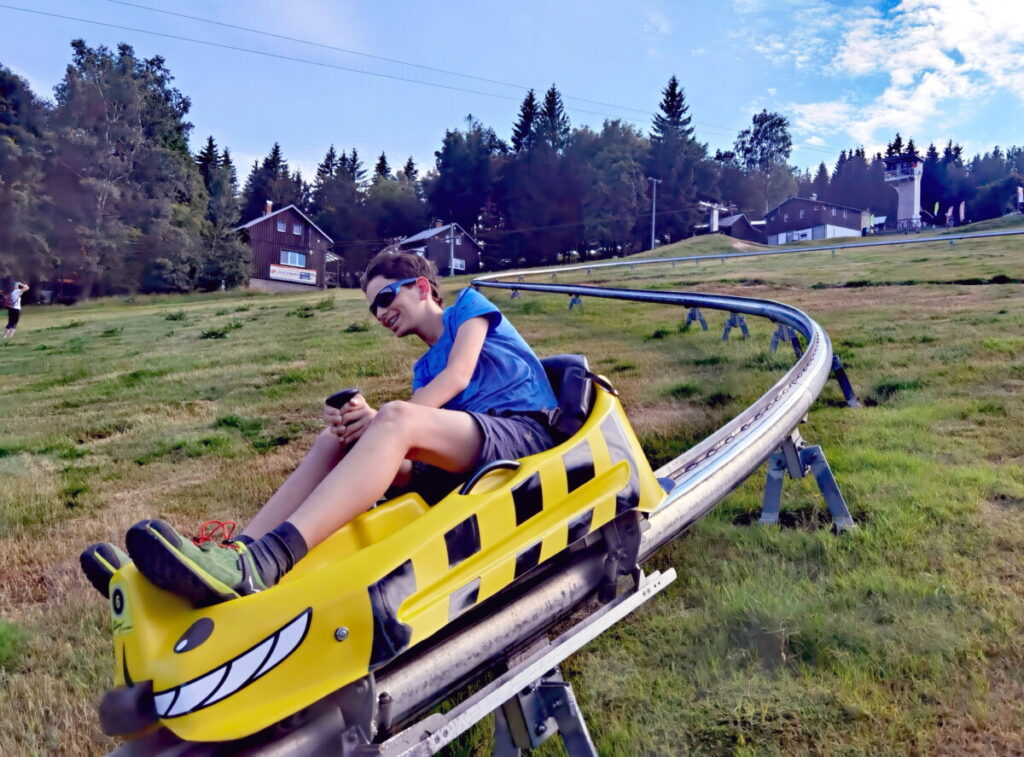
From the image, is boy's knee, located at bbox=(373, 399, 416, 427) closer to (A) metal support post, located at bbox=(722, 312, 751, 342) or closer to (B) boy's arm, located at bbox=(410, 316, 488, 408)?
(B) boy's arm, located at bbox=(410, 316, 488, 408)

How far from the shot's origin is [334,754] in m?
1.42

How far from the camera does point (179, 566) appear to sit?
1.46m

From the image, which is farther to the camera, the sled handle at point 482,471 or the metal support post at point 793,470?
the metal support post at point 793,470

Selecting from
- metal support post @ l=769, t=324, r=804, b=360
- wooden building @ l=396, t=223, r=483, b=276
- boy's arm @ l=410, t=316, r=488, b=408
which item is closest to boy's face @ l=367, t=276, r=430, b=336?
boy's arm @ l=410, t=316, r=488, b=408

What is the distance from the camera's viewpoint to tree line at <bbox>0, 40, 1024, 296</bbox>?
36.7m

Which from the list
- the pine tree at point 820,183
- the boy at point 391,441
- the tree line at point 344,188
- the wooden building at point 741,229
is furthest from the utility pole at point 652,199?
the boy at point 391,441

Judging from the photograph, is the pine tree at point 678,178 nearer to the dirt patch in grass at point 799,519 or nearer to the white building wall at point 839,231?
the white building wall at point 839,231

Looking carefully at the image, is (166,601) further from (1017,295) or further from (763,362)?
(1017,295)

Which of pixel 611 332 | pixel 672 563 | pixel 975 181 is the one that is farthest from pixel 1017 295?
pixel 975 181

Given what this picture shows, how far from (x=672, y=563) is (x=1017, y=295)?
9.78 meters

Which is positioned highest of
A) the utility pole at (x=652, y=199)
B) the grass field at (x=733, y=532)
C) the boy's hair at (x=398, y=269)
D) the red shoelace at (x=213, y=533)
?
the utility pole at (x=652, y=199)

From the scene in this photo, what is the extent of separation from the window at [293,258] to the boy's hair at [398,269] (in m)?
47.1

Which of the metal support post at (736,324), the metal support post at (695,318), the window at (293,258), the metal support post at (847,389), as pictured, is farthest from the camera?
the window at (293,258)

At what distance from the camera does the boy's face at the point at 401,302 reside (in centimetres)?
271
